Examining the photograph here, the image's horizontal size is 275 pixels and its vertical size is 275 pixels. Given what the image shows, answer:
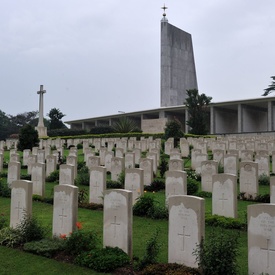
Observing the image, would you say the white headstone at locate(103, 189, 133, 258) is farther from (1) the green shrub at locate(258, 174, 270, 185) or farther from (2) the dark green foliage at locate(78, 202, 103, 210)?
(1) the green shrub at locate(258, 174, 270, 185)

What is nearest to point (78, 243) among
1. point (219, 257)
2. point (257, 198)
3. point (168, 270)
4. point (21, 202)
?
point (168, 270)

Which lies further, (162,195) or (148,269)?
(162,195)

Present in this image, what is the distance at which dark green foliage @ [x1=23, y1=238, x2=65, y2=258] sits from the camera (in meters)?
6.48

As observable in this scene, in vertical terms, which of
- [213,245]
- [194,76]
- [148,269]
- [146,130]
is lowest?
[148,269]

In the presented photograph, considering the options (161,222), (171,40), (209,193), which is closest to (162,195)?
(209,193)

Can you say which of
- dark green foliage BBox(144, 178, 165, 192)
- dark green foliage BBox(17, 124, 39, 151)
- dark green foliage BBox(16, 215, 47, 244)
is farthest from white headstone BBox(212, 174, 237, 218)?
dark green foliage BBox(17, 124, 39, 151)

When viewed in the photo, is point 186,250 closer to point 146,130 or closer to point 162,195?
point 162,195

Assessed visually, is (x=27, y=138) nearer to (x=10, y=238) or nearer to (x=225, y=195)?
(x=10, y=238)

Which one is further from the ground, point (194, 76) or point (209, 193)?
point (194, 76)

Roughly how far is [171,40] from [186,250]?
2235 inches

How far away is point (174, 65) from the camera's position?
59.9 meters

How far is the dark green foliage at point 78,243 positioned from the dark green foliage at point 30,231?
1.00 meters

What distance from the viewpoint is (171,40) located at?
197 feet

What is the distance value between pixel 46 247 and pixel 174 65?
181 feet
